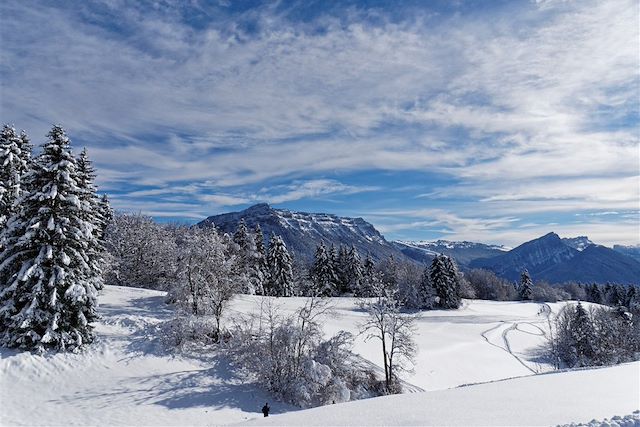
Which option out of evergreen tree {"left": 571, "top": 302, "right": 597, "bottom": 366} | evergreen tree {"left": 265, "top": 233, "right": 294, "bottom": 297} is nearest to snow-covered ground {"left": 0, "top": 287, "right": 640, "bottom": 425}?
evergreen tree {"left": 571, "top": 302, "right": 597, "bottom": 366}

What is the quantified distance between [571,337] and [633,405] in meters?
53.8

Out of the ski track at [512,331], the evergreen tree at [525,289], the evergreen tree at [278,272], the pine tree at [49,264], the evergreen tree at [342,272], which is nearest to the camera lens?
the pine tree at [49,264]

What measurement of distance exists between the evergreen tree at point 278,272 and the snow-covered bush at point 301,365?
3891 centimetres

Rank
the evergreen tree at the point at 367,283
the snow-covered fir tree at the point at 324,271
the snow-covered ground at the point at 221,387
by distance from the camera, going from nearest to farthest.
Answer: the snow-covered ground at the point at 221,387
the evergreen tree at the point at 367,283
the snow-covered fir tree at the point at 324,271

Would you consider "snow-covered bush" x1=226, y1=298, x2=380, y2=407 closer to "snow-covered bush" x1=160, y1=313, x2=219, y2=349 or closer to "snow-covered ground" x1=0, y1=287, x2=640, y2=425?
"snow-covered ground" x1=0, y1=287, x2=640, y2=425

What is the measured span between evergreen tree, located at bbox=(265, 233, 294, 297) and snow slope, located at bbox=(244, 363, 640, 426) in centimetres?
5852

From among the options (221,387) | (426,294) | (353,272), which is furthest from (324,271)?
(221,387)

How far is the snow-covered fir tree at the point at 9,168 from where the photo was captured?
31172mm

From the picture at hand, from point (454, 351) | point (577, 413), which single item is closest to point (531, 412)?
point (577, 413)

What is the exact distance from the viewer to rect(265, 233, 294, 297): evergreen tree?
7500 centimetres

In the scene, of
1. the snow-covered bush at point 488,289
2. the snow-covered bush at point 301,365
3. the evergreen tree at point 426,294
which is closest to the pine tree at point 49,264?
the snow-covered bush at point 301,365

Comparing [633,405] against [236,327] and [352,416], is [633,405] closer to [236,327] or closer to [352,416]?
[352,416]

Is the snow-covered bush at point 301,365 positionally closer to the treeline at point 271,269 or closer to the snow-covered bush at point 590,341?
the treeline at point 271,269

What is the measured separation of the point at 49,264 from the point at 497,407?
28801 millimetres
